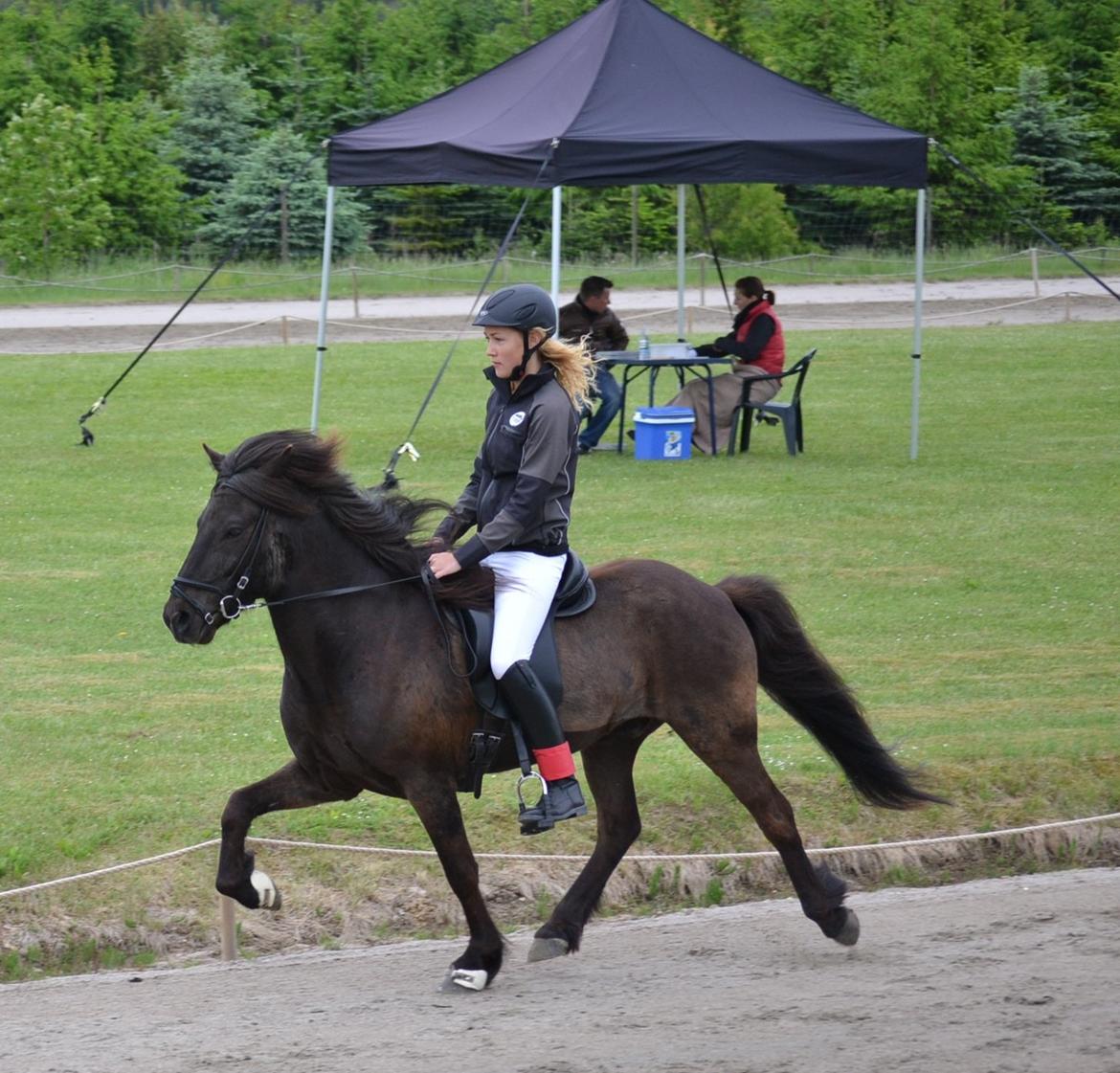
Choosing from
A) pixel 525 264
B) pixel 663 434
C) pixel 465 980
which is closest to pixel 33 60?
pixel 525 264

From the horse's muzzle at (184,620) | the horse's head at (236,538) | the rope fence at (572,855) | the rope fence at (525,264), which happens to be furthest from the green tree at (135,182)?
the horse's muzzle at (184,620)

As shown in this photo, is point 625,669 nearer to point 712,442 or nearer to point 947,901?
point 947,901

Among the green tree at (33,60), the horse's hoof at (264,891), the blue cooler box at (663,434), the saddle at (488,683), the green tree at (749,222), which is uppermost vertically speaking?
the green tree at (33,60)

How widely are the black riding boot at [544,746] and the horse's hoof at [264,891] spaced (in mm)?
1014

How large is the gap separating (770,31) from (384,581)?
5096 centimetres

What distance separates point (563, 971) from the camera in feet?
21.6

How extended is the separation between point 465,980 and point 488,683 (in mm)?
1092

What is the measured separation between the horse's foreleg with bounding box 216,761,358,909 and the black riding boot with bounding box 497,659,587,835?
2.29 feet

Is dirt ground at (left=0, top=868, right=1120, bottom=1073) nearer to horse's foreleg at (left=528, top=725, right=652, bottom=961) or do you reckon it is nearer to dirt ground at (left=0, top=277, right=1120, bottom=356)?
horse's foreleg at (left=528, top=725, right=652, bottom=961)

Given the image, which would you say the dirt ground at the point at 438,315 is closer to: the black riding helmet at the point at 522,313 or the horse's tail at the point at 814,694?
the horse's tail at the point at 814,694

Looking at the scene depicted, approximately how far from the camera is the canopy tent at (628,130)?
1623 centimetres

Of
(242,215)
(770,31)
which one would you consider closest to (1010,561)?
(242,215)

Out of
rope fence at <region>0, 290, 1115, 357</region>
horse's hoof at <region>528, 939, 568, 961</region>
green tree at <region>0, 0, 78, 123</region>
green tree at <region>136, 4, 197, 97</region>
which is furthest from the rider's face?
A: green tree at <region>136, 4, 197, 97</region>

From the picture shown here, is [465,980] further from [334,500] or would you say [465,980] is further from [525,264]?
[525,264]
